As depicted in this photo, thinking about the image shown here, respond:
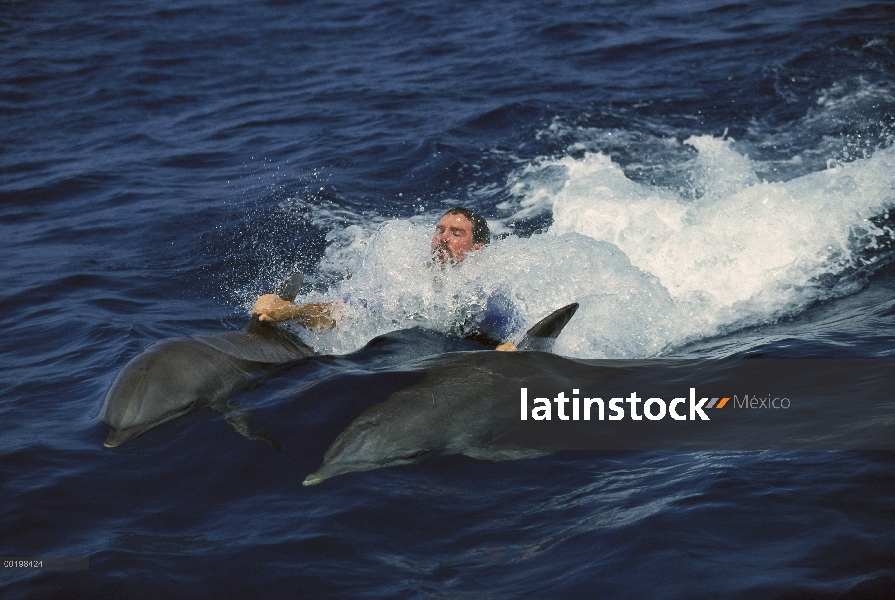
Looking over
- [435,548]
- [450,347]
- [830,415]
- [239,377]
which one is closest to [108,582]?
[435,548]

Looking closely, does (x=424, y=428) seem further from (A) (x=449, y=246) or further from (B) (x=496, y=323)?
(A) (x=449, y=246)

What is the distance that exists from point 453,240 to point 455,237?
0.03m

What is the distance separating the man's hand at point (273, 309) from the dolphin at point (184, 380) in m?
0.16

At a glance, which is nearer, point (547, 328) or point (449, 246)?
point (547, 328)

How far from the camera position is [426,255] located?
26.4 feet

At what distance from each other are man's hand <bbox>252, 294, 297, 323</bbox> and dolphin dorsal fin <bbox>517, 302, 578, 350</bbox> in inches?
67.3

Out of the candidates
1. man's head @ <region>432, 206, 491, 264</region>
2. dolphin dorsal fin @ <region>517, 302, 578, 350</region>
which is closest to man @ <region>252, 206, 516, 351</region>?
man's head @ <region>432, 206, 491, 264</region>

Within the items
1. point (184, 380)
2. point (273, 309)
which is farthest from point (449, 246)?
point (184, 380)

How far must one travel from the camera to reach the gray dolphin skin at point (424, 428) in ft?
16.4

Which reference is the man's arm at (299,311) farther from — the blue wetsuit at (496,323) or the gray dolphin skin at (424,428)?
the gray dolphin skin at (424,428)

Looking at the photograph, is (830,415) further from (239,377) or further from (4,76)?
(4,76)

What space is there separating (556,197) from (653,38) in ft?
21.8

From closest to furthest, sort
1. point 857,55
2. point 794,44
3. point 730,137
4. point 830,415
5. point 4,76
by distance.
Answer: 1. point 830,415
2. point 730,137
3. point 857,55
4. point 794,44
5. point 4,76

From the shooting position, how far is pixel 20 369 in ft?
23.5
